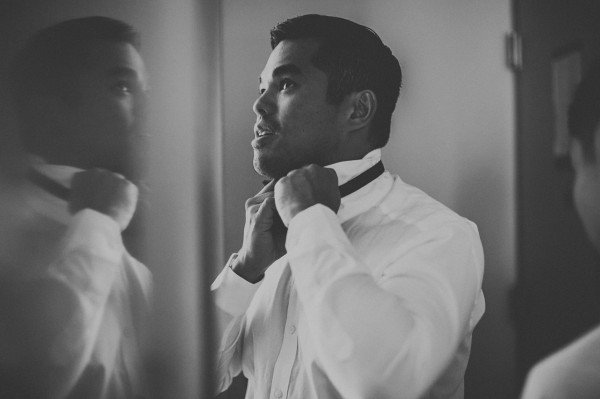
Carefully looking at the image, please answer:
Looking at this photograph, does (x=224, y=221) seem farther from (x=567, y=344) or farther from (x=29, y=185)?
(x=567, y=344)

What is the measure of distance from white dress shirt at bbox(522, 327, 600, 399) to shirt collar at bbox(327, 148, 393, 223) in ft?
1.11

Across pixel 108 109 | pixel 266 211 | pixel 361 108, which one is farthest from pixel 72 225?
pixel 361 108

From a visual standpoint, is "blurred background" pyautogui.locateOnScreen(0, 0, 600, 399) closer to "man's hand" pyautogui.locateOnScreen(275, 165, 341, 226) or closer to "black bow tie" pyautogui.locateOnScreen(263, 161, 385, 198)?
"black bow tie" pyautogui.locateOnScreen(263, 161, 385, 198)

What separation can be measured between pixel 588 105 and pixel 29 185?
75 centimetres

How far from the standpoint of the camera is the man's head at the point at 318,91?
0.98 meters

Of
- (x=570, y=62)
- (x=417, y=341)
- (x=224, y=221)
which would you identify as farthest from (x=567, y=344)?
(x=224, y=221)

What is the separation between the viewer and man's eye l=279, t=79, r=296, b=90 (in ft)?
3.23

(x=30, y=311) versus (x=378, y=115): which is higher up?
(x=378, y=115)

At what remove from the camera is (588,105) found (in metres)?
0.78

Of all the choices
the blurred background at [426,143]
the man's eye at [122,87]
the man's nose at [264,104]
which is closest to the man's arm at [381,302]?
the blurred background at [426,143]

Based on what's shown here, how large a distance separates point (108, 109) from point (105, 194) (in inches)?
4.9

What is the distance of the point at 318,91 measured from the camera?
983 mm

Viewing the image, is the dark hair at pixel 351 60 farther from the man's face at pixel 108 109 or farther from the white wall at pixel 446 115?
the man's face at pixel 108 109

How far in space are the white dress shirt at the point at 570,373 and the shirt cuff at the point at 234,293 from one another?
0.43 metres
